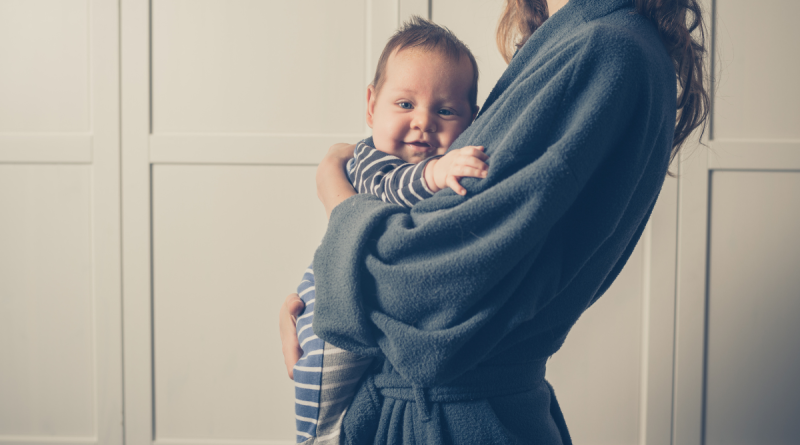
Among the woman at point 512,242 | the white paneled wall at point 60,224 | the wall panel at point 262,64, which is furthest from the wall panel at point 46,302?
the woman at point 512,242

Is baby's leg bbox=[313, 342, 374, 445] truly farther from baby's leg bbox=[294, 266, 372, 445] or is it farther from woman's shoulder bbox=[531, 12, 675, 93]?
woman's shoulder bbox=[531, 12, 675, 93]

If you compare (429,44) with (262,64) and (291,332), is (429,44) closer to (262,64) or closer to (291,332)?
(291,332)

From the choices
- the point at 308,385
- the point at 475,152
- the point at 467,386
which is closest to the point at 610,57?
the point at 475,152

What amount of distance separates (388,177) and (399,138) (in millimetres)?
123

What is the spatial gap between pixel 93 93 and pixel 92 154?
18 centimetres

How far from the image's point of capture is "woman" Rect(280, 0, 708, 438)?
44cm

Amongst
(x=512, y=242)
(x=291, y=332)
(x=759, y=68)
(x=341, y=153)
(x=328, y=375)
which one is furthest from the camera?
(x=759, y=68)

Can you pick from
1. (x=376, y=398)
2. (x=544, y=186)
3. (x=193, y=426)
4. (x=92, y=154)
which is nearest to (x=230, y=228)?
(x=92, y=154)

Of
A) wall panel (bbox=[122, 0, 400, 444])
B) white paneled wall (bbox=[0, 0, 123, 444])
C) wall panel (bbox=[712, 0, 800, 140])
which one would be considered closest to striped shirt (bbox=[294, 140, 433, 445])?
wall panel (bbox=[122, 0, 400, 444])

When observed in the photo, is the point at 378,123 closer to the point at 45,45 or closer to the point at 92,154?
the point at 92,154

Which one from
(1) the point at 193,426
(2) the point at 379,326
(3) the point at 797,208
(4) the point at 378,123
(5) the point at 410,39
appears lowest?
(1) the point at 193,426

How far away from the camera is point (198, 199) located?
1365 millimetres

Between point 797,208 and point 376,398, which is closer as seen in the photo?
point 376,398

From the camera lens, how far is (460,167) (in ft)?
1.56
